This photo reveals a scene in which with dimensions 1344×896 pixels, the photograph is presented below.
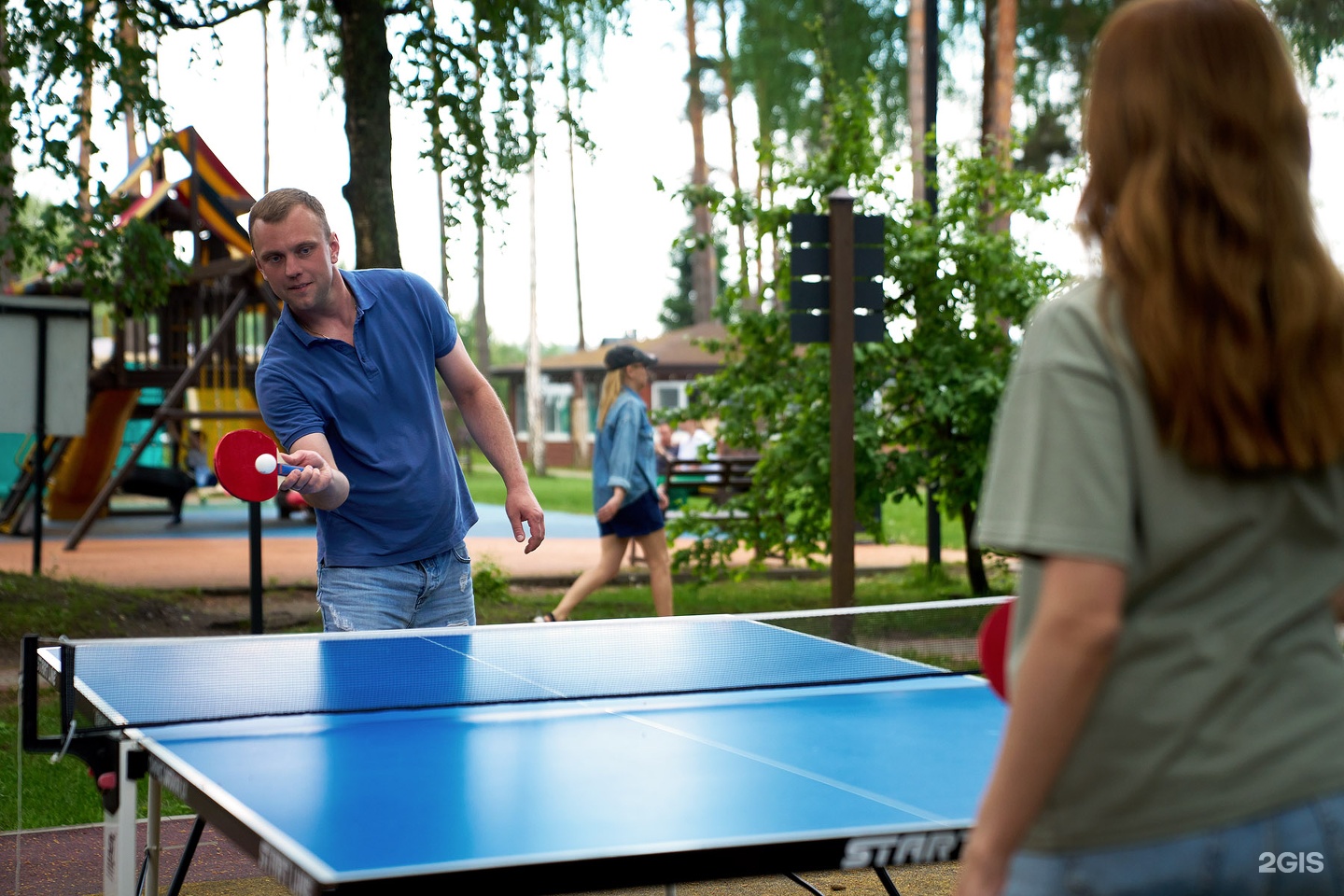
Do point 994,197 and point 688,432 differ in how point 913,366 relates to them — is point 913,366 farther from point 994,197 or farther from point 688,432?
point 688,432

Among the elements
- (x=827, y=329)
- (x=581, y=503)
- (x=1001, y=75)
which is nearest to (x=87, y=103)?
Result: (x=827, y=329)

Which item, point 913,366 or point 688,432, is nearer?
point 913,366

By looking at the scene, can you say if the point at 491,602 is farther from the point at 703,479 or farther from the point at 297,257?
the point at 297,257

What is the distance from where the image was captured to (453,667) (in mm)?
3801

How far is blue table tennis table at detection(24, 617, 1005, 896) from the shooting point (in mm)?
2170

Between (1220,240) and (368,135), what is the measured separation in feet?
32.6

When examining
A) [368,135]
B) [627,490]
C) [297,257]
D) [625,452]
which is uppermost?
[368,135]

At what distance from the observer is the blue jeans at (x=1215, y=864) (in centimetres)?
152

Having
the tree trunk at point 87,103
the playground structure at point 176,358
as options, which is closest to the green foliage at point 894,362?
the tree trunk at point 87,103

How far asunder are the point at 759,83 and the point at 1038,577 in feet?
93.6

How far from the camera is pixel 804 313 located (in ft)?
30.5

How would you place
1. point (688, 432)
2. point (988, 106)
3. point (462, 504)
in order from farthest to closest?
point (688, 432) → point (988, 106) → point (462, 504)

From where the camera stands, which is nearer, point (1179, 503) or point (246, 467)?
point (1179, 503)

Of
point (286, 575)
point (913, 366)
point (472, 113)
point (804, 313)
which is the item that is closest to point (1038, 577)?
point (804, 313)
